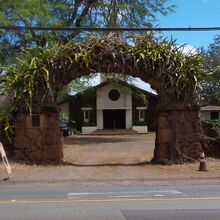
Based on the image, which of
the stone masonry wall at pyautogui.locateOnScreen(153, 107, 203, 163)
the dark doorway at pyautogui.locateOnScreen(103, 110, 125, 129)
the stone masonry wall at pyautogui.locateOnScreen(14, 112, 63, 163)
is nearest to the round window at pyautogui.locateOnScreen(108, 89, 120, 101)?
the dark doorway at pyautogui.locateOnScreen(103, 110, 125, 129)

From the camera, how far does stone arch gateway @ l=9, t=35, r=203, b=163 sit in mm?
23125

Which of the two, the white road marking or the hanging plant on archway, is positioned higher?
the hanging plant on archway

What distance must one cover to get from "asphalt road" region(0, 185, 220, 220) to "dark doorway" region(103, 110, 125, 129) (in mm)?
51507

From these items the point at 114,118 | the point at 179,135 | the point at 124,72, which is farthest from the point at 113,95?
the point at 179,135

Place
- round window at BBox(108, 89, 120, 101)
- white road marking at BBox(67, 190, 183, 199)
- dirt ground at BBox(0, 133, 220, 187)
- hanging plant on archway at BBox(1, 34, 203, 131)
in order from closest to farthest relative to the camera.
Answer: white road marking at BBox(67, 190, 183, 199), dirt ground at BBox(0, 133, 220, 187), hanging plant on archway at BBox(1, 34, 203, 131), round window at BBox(108, 89, 120, 101)

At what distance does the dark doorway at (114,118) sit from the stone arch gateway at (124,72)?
43544 millimetres

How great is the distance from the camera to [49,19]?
114 feet

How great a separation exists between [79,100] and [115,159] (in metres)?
40.5

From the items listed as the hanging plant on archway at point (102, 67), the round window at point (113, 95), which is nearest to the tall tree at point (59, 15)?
the hanging plant on archway at point (102, 67)

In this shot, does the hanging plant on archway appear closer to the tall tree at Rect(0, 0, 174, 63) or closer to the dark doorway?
the tall tree at Rect(0, 0, 174, 63)

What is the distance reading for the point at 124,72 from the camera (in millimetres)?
23609

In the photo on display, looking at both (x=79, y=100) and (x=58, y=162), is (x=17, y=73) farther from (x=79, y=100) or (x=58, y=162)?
(x=79, y=100)

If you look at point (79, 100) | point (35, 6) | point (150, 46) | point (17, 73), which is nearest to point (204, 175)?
point (150, 46)

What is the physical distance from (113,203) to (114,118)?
183 feet
